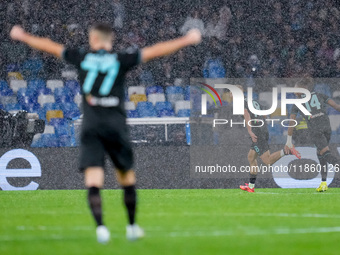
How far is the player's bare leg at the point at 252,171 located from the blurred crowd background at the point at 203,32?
366 centimetres

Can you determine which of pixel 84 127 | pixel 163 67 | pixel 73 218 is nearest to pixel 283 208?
pixel 73 218

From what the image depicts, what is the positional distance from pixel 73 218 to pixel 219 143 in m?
6.90

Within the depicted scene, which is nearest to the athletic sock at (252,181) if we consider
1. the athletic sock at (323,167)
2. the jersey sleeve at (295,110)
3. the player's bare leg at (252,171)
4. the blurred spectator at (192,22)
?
the player's bare leg at (252,171)

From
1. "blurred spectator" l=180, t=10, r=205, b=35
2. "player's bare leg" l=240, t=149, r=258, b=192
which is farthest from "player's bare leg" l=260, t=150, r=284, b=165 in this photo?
"blurred spectator" l=180, t=10, r=205, b=35

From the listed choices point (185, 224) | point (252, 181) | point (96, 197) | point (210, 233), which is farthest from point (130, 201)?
point (252, 181)

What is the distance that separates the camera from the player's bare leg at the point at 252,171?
14.3m

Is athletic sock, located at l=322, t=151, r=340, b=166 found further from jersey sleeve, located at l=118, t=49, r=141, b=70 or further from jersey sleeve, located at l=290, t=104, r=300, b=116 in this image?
jersey sleeve, located at l=118, t=49, r=141, b=70

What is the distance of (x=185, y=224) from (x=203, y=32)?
37.4ft

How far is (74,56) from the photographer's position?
20.8ft

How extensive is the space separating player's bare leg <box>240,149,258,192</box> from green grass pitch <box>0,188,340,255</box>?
1.26 m

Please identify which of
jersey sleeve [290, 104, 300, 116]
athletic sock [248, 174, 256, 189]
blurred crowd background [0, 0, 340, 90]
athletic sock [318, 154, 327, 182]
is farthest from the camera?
blurred crowd background [0, 0, 340, 90]

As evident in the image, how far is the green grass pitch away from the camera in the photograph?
569 centimetres

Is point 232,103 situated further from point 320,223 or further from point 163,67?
point 320,223

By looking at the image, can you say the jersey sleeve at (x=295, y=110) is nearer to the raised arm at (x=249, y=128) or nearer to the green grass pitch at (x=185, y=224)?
the raised arm at (x=249, y=128)
